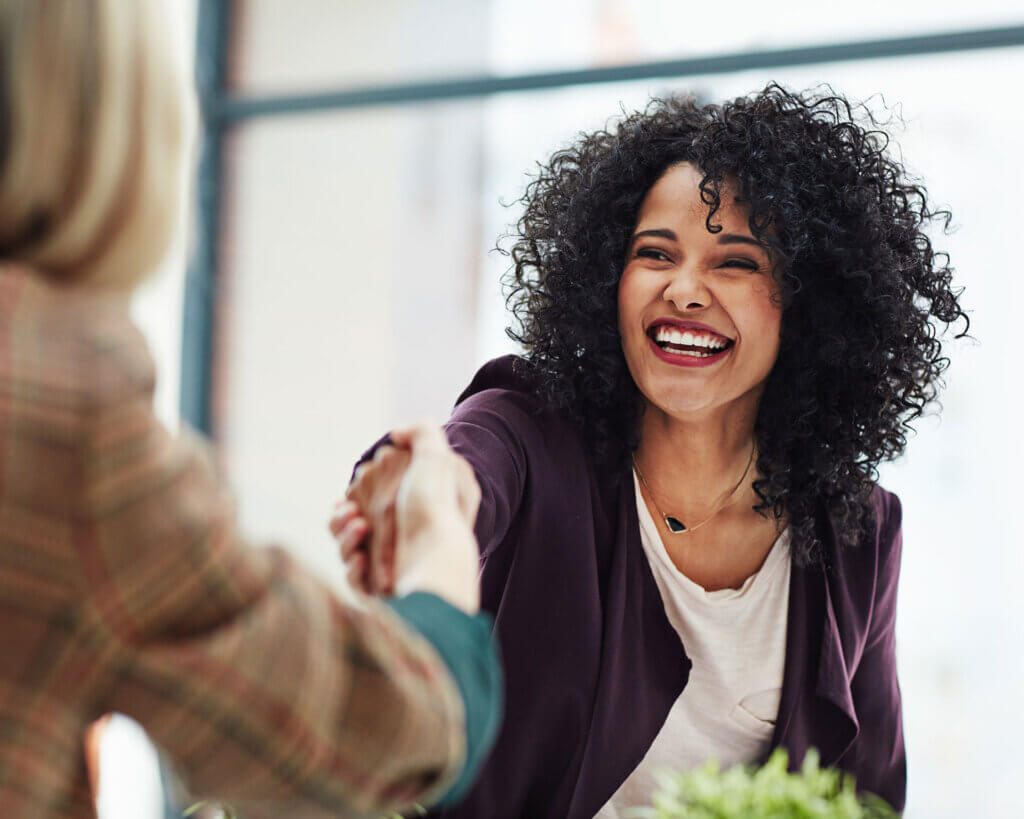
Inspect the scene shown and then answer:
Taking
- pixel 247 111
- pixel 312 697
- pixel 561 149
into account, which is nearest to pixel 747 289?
pixel 561 149

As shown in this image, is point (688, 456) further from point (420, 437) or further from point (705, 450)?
point (420, 437)

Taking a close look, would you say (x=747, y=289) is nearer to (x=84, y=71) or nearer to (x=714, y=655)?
(x=714, y=655)

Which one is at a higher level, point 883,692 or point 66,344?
point 66,344

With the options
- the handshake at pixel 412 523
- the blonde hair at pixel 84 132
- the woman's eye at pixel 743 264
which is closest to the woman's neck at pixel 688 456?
the woman's eye at pixel 743 264

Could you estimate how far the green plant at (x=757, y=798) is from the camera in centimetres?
97

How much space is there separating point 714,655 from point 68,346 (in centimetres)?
113

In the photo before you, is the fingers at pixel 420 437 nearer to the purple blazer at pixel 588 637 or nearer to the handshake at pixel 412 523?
the handshake at pixel 412 523

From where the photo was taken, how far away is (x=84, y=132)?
0.69 metres

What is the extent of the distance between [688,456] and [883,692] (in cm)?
48

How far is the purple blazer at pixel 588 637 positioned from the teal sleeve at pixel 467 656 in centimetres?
46

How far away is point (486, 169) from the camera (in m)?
3.06

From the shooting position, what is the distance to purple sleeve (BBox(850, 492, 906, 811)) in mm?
1643

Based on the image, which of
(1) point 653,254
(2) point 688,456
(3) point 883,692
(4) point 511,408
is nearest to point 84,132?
(4) point 511,408

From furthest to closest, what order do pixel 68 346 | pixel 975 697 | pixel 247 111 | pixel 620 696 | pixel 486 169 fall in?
pixel 247 111, pixel 486 169, pixel 975 697, pixel 620 696, pixel 68 346
